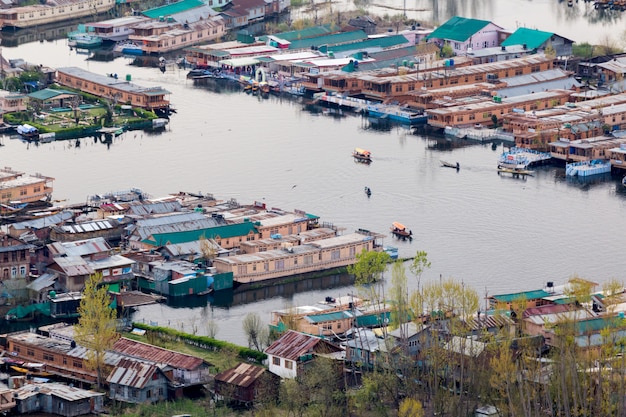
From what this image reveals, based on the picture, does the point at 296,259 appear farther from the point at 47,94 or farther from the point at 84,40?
the point at 84,40

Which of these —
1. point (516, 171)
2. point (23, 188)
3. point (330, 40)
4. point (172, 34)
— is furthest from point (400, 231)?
point (172, 34)

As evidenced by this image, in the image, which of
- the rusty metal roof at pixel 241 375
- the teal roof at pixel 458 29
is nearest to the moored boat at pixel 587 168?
the teal roof at pixel 458 29

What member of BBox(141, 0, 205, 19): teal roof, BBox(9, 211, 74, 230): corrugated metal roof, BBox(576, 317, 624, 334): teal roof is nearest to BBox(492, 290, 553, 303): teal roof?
BBox(576, 317, 624, 334): teal roof

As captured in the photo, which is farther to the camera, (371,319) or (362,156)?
(362,156)

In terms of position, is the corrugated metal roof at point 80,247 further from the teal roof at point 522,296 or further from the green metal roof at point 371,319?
the teal roof at point 522,296

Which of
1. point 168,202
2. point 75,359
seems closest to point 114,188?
point 168,202

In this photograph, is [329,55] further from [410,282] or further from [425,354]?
[425,354]

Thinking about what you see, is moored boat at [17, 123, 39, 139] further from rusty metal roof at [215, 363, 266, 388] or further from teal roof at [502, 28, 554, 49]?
rusty metal roof at [215, 363, 266, 388]
